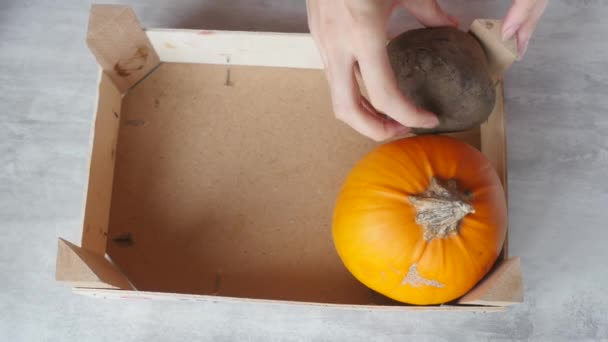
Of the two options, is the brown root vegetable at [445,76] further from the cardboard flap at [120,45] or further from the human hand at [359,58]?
the cardboard flap at [120,45]

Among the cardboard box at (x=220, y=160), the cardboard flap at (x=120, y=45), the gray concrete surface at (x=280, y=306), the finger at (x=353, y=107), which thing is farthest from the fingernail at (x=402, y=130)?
the cardboard flap at (x=120, y=45)

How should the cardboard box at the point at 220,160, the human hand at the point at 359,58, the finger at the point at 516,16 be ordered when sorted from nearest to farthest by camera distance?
the human hand at the point at 359,58, the finger at the point at 516,16, the cardboard box at the point at 220,160

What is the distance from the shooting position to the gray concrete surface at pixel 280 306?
77cm

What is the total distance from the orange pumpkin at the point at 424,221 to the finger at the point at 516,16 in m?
0.16

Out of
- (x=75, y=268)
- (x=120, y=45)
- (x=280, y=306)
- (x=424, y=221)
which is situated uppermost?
(x=120, y=45)

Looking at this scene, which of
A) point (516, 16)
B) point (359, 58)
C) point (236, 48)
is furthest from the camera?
point (236, 48)

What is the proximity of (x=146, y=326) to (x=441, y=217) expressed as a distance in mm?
465

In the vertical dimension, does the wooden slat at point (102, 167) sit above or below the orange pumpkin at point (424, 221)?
above

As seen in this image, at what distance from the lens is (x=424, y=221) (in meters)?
Result: 0.57

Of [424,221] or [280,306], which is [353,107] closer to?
[424,221]

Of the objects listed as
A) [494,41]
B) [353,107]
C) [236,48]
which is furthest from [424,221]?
[236,48]

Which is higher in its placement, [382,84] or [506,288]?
[382,84]

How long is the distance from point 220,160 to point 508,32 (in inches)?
16.7

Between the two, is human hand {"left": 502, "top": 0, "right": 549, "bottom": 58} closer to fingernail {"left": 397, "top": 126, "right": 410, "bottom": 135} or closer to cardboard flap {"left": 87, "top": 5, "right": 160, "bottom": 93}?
fingernail {"left": 397, "top": 126, "right": 410, "bottom": 135}
